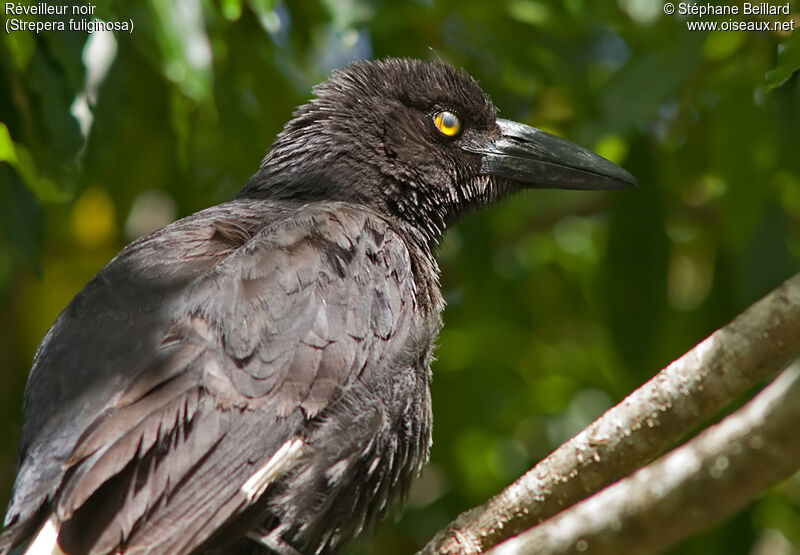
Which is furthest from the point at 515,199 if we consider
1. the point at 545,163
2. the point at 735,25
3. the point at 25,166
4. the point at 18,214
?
the point at 18,214

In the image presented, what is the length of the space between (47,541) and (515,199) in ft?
11.0

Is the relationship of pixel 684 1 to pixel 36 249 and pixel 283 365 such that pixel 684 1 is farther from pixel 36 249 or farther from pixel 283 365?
pixel 36 249

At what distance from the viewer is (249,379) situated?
3.24 meters

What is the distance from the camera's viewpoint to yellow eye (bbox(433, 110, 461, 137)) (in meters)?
4.50

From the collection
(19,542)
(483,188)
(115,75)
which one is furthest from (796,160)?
Answer: (19,542)

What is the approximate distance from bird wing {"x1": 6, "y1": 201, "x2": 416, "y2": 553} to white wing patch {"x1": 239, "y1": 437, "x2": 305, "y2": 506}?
2 centimetres

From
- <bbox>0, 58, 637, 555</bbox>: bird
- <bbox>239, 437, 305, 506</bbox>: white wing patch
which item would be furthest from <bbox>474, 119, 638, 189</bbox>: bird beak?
<bbox>239, 437, 305, 506</bbox>: white wing patch

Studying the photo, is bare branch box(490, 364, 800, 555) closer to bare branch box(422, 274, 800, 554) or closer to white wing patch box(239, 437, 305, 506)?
bare branch box(422, 274, 800, 554)

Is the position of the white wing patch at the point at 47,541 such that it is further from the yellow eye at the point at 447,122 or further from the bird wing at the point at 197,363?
the yellow eye at the point at 447,122

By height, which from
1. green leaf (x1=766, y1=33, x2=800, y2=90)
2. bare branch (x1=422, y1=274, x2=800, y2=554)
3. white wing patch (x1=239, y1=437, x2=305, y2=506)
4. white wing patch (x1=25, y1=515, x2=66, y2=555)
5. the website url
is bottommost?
white wing patch (x1=25, y1=515, x2=66, y2=555)

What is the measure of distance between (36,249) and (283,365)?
1.04 metres

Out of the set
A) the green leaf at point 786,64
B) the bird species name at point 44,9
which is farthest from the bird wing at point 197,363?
the green leaf at point 786,64

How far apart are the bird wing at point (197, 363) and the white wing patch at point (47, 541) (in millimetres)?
31

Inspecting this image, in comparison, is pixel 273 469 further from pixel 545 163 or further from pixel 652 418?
pixel 545 163
